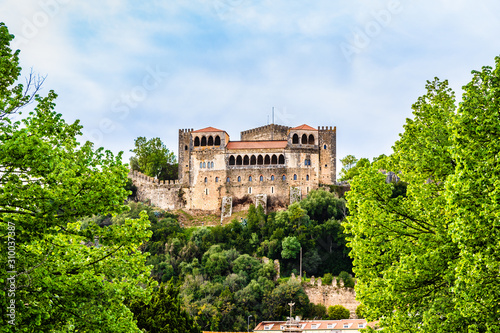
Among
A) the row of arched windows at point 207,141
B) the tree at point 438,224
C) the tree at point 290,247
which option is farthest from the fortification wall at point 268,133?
the tree at point 438,224

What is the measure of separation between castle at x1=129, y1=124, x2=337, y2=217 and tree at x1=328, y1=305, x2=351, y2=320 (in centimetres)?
2059

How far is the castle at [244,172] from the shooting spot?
250 ft

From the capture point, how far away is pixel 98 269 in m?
12.8

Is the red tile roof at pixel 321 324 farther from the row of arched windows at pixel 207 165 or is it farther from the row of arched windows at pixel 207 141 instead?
the row of arched windows at pixel 207 141

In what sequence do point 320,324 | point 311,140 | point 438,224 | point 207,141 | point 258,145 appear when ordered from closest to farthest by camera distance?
point 438,224
point 320,324
point 311,140
point 258,145
point 207,141

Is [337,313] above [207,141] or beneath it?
beneath

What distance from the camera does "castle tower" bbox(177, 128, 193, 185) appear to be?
8025 cm

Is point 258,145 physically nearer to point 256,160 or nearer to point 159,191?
point 256,160

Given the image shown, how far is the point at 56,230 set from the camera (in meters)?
12.4

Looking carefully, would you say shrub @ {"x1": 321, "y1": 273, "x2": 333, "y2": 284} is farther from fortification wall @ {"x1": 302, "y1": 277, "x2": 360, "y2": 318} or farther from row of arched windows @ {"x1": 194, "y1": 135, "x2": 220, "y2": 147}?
row of arched windows @ {"x1": 194, "y1": 135, "x2": 220, "y2": 147}

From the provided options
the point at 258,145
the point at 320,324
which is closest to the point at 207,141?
the point at 258,145

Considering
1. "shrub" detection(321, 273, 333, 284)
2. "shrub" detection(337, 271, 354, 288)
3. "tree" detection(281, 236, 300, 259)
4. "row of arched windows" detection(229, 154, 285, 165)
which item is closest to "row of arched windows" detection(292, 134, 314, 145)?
"row of arched windows" detection(229, 154, 285, 165)

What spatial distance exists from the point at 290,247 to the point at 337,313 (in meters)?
9.32

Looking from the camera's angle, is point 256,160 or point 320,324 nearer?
point 320,324
